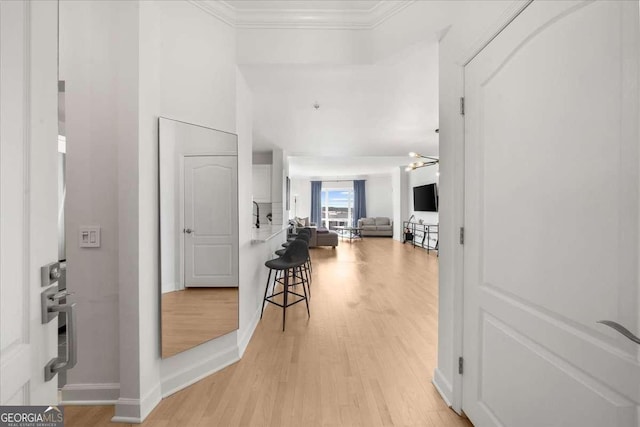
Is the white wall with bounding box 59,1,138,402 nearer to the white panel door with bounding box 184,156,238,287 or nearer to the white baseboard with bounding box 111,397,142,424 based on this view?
the white baseboard with bounding box 111,397,142,424

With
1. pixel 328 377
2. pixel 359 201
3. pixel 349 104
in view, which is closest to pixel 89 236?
pixel 328 377

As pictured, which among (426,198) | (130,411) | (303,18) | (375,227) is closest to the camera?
(130,411)

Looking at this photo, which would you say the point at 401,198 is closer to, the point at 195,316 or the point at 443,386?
the point at 443,386

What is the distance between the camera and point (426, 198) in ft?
26.9

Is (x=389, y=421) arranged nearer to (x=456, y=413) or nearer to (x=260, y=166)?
(x=456, y=413)

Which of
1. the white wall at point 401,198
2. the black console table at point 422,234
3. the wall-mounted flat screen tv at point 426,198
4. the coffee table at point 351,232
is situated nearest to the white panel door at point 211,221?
the black console table at point 422,234

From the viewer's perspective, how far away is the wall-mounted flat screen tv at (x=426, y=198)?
769 centimetres

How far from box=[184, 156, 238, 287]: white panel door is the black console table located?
21.6 ft

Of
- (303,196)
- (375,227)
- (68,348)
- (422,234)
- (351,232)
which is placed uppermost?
(303,196)

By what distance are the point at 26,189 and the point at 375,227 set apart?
1084 cm

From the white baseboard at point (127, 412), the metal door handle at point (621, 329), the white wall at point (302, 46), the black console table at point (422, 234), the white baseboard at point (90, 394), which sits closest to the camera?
the metal door handle at point (621, 329)

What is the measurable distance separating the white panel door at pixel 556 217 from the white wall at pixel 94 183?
2.10 m

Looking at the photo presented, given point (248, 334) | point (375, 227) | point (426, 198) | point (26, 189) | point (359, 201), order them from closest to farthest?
1. point (26, 189)
2. point (248, 334)
3. point (426, 198)
4. point (375, 227)
5. point (359, 201)

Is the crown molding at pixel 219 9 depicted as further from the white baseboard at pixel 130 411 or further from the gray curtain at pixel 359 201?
the gray curtain at pixel 359 201
